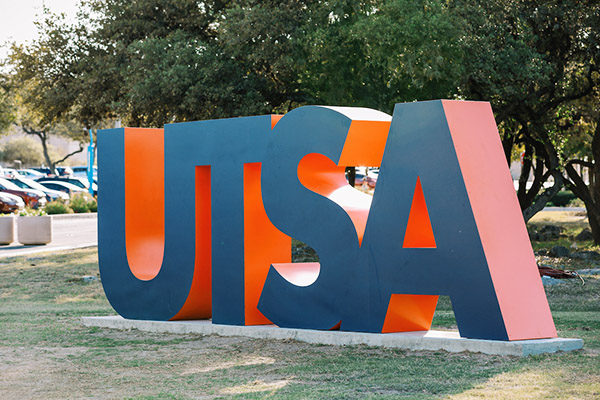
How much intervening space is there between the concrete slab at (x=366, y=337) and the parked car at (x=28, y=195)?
30061 mm

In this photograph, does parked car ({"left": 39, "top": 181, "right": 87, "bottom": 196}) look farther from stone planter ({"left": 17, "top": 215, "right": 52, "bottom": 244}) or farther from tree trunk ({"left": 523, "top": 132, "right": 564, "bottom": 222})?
tree trunk ({"left": 523, "top": 132, "right": 564, "bottom": 222})

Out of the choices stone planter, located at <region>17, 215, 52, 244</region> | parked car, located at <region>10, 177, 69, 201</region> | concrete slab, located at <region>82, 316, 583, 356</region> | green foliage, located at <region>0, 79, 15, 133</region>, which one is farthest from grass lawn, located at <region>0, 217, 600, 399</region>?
green foliage, located at <region>0, 79, 15, 133</region>

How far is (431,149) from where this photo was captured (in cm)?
845

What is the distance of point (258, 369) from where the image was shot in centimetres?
772

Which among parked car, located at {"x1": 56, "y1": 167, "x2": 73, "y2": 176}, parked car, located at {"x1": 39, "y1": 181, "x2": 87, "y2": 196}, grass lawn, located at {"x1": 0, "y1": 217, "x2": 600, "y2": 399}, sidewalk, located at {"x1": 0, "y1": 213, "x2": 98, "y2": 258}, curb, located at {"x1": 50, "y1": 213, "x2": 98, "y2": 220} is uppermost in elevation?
parked car, located at {"x1": 56, "y1": 167, "x2": 73, "y2": 176}

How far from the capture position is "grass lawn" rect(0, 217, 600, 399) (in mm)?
6570

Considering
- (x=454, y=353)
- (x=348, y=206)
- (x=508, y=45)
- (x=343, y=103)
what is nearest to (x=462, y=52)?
(x=508, y=45)

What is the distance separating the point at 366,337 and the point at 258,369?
1416 millimetres

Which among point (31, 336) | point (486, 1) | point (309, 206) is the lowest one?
point (31, 336)

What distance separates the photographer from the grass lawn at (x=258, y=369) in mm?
6570

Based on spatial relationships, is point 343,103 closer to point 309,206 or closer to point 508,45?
point 508,45

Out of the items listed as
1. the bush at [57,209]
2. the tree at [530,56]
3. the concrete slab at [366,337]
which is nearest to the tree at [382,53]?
the tree at [530,56]

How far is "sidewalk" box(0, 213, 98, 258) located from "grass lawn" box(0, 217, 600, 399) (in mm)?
13273

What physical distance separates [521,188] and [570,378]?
760 inches
